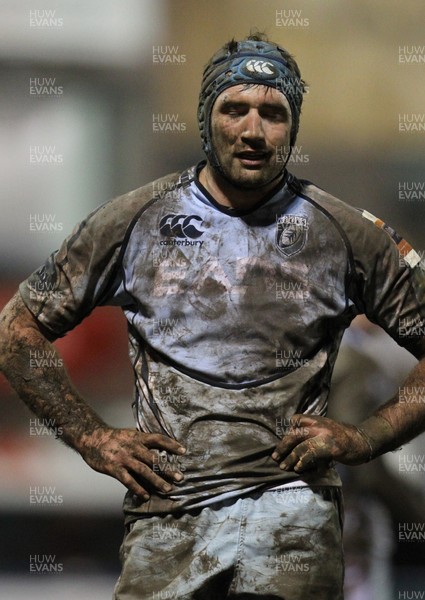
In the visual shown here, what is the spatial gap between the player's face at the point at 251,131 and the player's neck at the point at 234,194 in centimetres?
5

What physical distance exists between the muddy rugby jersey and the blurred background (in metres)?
1.49

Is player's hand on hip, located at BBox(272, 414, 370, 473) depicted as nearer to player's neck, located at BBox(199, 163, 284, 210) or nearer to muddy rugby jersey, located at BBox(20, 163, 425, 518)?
muddy rugby jersey, located at BBox(20, 163, 425, 518)

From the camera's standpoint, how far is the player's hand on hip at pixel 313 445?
2.94 metres

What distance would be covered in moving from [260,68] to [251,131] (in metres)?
0.17

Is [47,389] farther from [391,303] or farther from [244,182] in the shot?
[391,303]

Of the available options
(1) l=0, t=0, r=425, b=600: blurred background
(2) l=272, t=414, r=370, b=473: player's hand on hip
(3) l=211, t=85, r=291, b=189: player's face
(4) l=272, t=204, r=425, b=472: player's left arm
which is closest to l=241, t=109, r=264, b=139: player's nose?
(3) l=211, t=85, r=291, b=189: player's face

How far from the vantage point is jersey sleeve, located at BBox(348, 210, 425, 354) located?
122 inches

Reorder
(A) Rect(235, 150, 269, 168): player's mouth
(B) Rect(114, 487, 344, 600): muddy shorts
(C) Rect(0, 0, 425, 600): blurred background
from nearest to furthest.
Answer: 1. (B) Rect(114, 487, 344, 600): muddy shorts
2. (A) Rect(235, 150, 269, 168): player's mouth
3. (C) Rect(0, 0, 425, 600): blurred background

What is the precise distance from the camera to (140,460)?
301 cm

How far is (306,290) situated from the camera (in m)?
3.05

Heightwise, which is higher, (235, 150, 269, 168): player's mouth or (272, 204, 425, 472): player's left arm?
(235, 150, 269, 168): player's mouth

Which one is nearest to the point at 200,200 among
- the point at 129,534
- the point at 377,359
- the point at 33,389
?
the point at 33,389

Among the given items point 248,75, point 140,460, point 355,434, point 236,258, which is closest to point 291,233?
point 236,258

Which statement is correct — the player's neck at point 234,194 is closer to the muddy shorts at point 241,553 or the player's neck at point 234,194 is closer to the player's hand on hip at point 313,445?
the player's hand on hip at point 313,445
